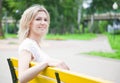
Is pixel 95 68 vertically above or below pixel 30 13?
below

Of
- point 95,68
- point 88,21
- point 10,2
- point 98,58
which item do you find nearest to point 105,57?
point 98,58

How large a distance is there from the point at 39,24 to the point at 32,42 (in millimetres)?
184

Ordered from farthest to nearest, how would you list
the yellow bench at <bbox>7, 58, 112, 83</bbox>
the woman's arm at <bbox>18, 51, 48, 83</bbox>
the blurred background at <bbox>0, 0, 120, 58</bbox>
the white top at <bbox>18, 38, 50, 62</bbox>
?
1. the blurred background at <bbox>0, 0, 120, 58</bbox>
2. the white top at <bbox>18, 38, 50, 62</bbox>
3. the woman's arm at <bbox>18, 51, 48, 83</bbox>
4. the yellow bench at <bbox>7, 58, 112, 83</bbox>

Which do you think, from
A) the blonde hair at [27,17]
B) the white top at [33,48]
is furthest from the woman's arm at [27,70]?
the blonde hair at [27,17]

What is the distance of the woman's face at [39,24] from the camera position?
376 centimetres

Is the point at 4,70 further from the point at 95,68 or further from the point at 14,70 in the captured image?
the point at 14,70

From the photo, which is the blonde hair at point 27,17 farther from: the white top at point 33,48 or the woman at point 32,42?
the white top at point 33,48

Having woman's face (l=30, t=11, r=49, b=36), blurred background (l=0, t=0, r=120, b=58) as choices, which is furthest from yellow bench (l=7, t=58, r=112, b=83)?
blurred background (l=0, t=0, r=120, b=58)

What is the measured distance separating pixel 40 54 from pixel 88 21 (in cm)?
7670

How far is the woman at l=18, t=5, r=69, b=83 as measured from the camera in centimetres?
344

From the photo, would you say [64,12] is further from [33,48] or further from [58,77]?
[58,77]

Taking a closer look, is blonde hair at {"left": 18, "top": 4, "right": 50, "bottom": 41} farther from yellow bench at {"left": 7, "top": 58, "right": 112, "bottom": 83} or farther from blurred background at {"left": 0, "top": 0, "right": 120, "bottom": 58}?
blurred background at {"left": 0, "top": 0, "right": 120, "bottom": 58}

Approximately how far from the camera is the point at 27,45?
12.2 ft

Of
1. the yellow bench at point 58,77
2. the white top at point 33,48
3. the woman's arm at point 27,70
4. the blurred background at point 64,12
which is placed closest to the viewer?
the yellow bench at point 58,77
